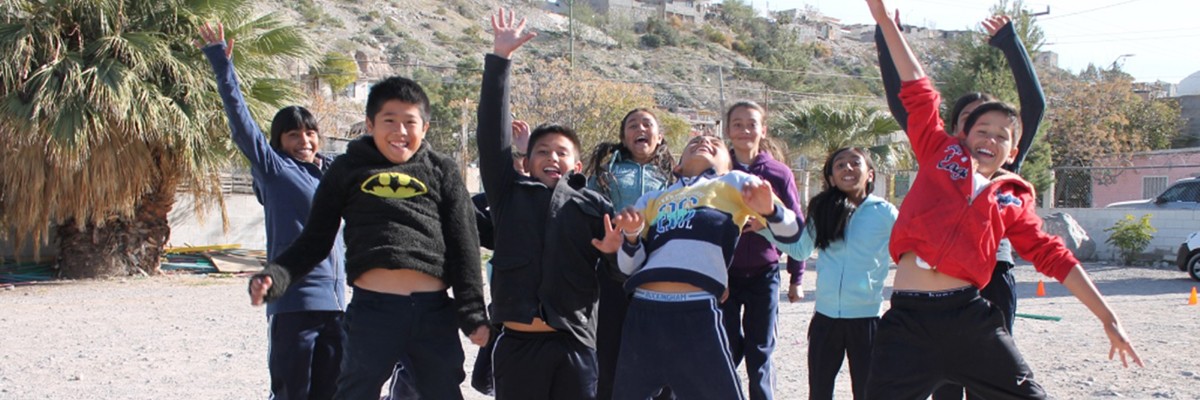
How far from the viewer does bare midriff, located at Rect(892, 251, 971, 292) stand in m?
3.57

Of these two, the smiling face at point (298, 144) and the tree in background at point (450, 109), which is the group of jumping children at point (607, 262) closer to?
the smiling face at point (298, 144)

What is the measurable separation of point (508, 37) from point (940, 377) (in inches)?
84.8

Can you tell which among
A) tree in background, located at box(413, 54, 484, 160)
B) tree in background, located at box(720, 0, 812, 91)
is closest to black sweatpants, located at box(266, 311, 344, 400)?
tree in background, located at box(413, 54, 484, 160)

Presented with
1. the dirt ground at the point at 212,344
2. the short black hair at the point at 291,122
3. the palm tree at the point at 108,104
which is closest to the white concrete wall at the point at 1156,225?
the dirt ground at the point at 212,344

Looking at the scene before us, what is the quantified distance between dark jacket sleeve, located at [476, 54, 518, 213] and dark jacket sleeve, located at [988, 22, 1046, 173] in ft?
7.06

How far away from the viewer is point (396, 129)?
390cm

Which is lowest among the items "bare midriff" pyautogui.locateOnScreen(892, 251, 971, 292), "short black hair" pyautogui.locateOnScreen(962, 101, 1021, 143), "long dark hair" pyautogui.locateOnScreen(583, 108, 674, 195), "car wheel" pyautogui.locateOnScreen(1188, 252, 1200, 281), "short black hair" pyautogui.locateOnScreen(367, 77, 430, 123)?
"car wheel" pyautogui.locateOnScreen(1188, 252, 1200, 281)

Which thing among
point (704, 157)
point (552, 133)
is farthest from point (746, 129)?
point (552, 133)

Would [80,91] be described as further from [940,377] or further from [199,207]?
[940,377]

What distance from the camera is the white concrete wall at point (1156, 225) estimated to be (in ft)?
58.4

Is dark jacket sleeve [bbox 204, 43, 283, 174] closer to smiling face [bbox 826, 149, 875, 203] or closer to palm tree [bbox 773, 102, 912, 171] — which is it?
smiling face [bbox 826, 149, 875, 203]

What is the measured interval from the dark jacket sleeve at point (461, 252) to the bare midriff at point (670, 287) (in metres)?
0.67

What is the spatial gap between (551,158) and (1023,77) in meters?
2.08

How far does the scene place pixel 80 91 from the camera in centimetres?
1216
